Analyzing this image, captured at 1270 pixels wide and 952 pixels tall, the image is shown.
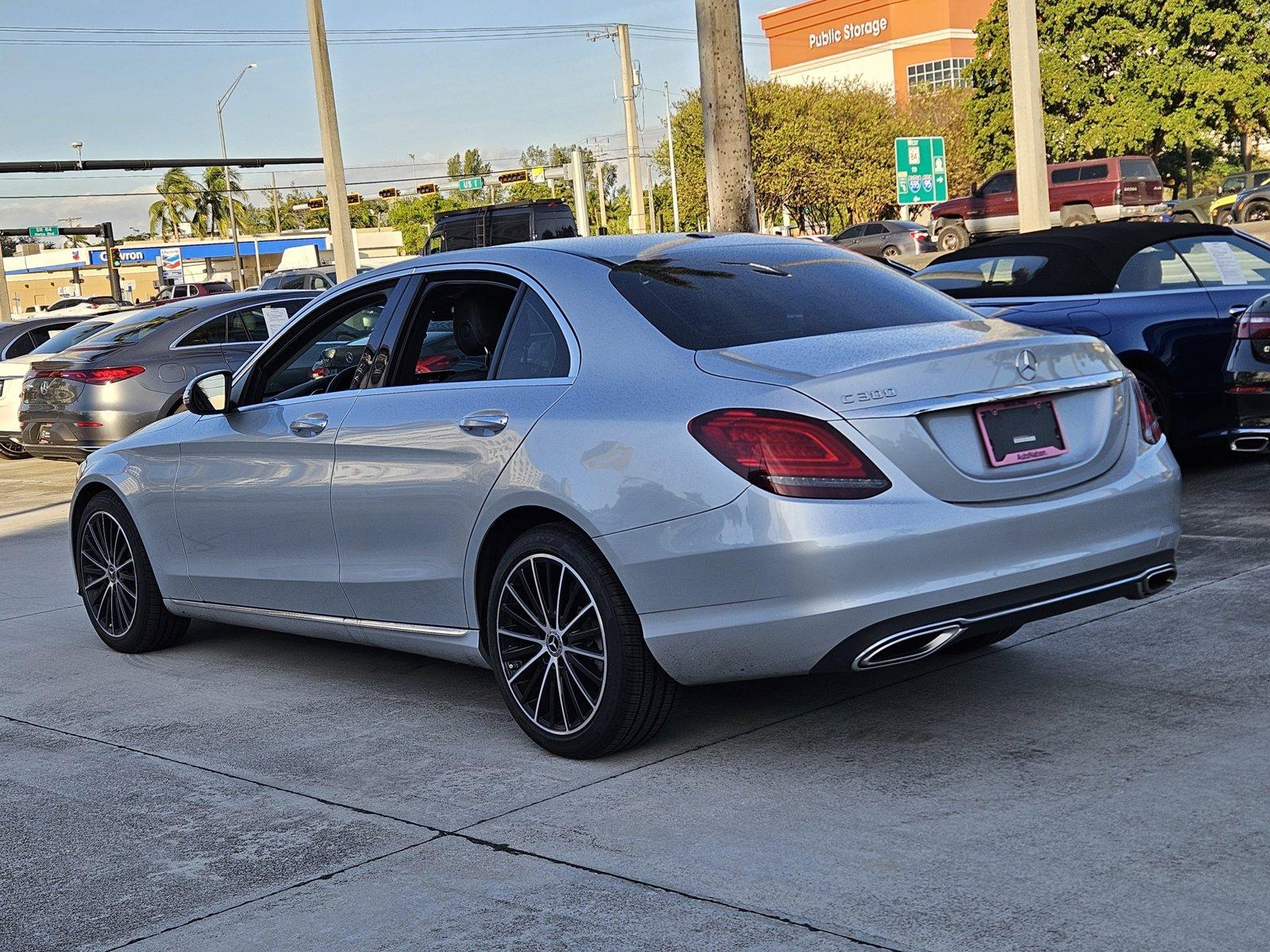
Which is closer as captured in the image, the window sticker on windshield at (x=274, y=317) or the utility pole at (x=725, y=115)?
the utility pole at (x=725, y=115)

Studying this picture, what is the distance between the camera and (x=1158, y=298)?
9164 mm

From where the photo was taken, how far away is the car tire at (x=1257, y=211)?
40656mm

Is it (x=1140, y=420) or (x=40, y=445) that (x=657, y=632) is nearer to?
(x=1140, y=420)

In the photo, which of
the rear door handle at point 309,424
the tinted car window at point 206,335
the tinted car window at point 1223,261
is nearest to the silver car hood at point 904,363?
A: the rear door handle at point 309,424

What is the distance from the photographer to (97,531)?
7133 millimetres

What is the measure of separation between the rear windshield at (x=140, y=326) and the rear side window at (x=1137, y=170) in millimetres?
32434

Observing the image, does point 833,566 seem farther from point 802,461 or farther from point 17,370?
point 17,370

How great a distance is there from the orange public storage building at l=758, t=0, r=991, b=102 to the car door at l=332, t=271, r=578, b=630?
97.3 meters

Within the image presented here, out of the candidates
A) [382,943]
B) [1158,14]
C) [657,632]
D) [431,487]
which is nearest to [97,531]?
[431,487]

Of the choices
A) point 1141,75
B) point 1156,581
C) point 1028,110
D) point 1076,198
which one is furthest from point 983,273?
point 1141,75

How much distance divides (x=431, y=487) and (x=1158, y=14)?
176ft

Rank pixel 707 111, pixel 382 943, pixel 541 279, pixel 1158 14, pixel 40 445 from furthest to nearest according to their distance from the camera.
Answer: pixel 1158 14, pixel 40 445, pixel 707 111, pixel 541 279, pixel 382 943

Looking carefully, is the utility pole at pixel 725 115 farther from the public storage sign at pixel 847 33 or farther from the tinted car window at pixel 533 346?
the public storage sign at pixel 847 33

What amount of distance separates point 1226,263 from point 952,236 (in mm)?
34945
